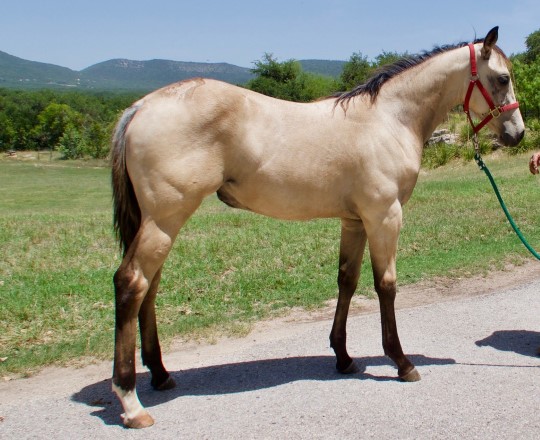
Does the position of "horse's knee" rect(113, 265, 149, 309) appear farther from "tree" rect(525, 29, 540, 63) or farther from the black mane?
"tree" rect(525, 29, 540, 63)

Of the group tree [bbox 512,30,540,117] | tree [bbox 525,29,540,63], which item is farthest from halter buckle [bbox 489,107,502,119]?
Answer: tree [bbox 525,29,540,63]

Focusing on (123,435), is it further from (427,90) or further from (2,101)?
(2,101)

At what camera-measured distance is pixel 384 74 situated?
455 cm

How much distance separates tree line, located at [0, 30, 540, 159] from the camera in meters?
31.0

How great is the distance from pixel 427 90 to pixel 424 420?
2311 mm

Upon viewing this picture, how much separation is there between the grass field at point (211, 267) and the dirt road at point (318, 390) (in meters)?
0.54

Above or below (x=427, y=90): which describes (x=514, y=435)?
below

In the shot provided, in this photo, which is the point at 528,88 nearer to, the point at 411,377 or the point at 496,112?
the point at 496,112

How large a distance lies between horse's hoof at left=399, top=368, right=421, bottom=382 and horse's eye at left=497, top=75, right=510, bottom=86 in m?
2.14

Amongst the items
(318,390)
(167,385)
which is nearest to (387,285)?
(318,390)

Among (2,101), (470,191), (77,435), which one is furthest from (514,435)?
(2,101)

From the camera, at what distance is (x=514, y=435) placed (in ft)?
11.6

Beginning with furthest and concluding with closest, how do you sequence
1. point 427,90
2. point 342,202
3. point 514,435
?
point 427,90, point 342,202, point 514,435

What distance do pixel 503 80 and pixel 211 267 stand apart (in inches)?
161
